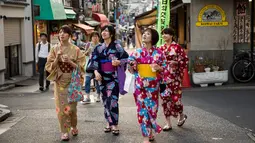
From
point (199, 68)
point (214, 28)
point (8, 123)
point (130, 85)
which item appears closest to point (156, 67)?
point (130, 85)

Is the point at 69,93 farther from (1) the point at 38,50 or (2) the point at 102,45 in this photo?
(1) the point at 38,50

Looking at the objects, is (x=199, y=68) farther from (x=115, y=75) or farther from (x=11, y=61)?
(x=11, y=61)

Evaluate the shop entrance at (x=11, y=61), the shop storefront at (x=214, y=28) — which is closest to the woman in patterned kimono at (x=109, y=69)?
the shop storefront at (x=214, y=28)

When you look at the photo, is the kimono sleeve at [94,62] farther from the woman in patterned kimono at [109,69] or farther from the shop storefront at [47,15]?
the shop storefront at [47,15]

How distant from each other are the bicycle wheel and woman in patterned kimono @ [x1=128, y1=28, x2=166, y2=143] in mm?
7800

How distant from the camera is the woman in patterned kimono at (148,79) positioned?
6812mm

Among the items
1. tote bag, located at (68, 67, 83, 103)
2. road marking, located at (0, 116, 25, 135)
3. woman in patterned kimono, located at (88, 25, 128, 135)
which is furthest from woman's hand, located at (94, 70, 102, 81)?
road marking, located at (0, 116, 25, 135)

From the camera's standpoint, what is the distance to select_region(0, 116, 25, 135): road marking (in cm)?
801

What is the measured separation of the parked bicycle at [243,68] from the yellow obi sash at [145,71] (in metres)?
7.85

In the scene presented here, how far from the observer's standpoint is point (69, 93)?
23.1ft

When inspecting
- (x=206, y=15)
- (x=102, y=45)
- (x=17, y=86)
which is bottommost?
(x=17, y=86)

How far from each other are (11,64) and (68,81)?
11419mm

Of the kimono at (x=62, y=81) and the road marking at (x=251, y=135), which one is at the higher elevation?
the kimono at (x=62, y=81)

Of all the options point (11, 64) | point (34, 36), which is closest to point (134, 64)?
point (11, 64)
